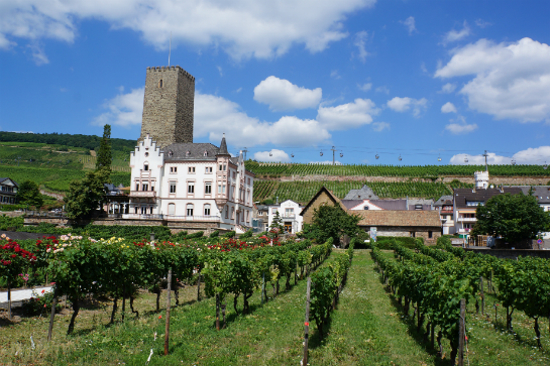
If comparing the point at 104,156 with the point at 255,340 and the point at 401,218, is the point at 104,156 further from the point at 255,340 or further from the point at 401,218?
the point at 255,340

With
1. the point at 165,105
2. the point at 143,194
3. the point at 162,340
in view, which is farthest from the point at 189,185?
the point at 162,340

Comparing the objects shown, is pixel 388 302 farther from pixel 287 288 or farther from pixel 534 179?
pixel 534 179

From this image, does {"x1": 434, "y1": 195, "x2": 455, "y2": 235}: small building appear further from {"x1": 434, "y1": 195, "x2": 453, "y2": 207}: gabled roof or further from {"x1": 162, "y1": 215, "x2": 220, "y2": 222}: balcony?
{"x1": 162, "y1": 215, "x2": 220, "y2": 222}: balcony

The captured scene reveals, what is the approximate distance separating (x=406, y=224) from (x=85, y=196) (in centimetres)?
4243

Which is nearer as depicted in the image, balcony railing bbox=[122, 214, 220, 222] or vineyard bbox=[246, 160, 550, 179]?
balcony railing bbox=[122, 214, 220, 222]

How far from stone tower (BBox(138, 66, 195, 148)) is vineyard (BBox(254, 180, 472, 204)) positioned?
135 feet

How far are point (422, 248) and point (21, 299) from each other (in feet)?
113

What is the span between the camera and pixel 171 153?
60.0 meters

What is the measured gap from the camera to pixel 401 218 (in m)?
54.9

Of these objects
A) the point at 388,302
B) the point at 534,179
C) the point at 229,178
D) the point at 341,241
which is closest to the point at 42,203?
the point at 229,178

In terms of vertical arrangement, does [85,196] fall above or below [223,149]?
below

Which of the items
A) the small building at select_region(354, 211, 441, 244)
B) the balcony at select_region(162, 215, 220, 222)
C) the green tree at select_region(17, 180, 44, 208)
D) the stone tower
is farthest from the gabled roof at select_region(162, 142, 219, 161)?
the green tree at select_region(17, 180, 44, 208)

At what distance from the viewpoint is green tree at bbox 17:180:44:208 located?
85.4 meters

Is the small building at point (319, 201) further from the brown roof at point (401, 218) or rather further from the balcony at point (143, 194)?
the balcony at point (143, 194)
